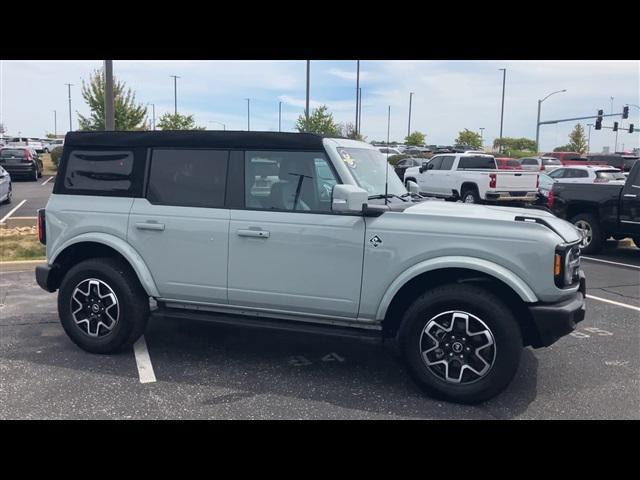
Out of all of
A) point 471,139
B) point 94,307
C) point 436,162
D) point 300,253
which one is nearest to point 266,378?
point 300,253

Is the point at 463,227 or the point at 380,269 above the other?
the point at 463,227

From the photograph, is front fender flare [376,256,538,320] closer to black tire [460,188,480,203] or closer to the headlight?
the headlight

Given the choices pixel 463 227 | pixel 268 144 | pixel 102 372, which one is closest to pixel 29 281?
pixel 102 372

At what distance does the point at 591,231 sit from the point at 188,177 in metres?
8.75

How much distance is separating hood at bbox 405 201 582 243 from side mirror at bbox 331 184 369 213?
0.44 metres

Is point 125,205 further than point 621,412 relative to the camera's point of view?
Yes

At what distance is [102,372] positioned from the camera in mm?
4883

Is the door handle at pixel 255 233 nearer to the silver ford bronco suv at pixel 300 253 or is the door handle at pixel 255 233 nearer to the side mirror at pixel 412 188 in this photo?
the silver ford bronco suv at pixel 300 253

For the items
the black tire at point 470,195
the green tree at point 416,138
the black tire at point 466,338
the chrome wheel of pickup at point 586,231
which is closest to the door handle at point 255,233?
the black tire at point 466,338

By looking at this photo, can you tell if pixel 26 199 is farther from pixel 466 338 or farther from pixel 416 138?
pixel 416 138

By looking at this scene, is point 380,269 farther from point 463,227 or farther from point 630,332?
point 630,332

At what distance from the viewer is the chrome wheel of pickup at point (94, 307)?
5.22 m

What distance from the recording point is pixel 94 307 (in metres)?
5.27

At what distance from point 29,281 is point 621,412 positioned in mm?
7357
